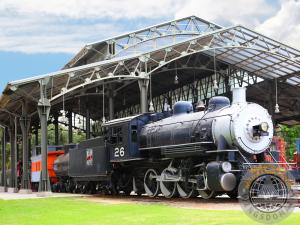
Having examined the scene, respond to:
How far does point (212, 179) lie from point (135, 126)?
5933 mm

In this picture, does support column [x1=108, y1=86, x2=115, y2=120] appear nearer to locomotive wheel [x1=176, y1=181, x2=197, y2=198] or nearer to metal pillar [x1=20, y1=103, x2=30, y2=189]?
metal pillar [x1=20, y1=103, x2=30, y2=189]

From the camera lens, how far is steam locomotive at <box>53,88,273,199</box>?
1708cm

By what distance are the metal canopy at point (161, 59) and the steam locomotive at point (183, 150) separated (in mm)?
5145

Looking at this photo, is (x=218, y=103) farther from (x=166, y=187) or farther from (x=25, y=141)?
(x=25, y=141)

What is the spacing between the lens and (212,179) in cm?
1644

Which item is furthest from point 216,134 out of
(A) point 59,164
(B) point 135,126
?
(A) point 59,164

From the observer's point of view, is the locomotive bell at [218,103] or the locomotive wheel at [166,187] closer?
the locomotive bell at [218,103]

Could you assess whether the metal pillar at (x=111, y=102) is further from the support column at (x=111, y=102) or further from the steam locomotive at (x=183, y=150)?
the steam locomotive at (x=183, y=150)

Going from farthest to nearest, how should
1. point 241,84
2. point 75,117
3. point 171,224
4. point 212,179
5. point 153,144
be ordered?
point 75,117, point 241,84, point 153,144, point 212,179, point 171,224

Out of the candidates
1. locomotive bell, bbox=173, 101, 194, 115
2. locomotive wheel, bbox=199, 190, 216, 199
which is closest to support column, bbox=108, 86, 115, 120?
locomotive bell, bbox=173, 101, 194, 115

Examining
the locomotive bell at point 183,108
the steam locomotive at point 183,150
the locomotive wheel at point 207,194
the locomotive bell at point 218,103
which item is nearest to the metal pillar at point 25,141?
the steam locomotive at point 183,150

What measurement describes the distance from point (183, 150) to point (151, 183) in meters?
3.18

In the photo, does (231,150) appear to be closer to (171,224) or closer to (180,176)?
(180,176)

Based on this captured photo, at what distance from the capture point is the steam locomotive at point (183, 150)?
17.1 metres
